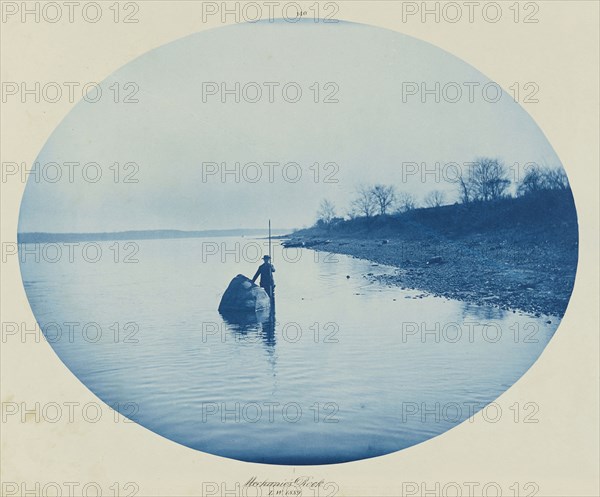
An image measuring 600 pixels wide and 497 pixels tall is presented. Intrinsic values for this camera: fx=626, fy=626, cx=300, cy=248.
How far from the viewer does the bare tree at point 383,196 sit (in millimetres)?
5031

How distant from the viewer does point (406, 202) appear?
5.07 meters

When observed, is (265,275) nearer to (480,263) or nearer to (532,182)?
(480,263)

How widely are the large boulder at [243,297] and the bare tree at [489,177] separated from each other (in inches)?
75.1

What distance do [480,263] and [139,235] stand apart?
A: 2.76 metres

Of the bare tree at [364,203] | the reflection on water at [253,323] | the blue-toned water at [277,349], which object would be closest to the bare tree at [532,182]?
the blue-toned water at [277,349]

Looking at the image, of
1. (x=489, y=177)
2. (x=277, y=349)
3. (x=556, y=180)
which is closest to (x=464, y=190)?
(x=489, y=177)

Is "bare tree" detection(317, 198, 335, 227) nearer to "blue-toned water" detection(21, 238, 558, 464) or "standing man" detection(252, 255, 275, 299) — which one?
"blue-toned water" detection(21, 238, 558, 464)

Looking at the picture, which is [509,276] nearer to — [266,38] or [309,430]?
[309,430]

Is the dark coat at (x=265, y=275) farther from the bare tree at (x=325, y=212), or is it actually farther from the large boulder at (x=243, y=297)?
the bare tree at (x=325, y=212)

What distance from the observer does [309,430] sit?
15.4ft

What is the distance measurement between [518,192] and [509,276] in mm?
684

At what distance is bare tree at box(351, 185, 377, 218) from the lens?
5.00 metres

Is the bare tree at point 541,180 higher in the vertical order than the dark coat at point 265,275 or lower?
higher

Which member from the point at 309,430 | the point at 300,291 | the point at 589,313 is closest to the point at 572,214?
the point at 589,313
